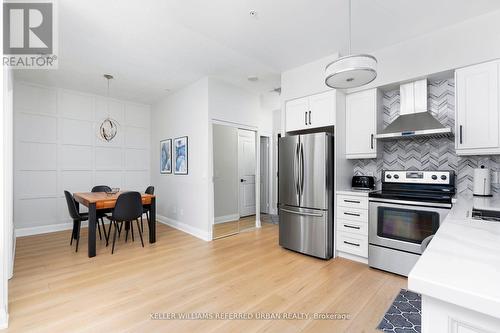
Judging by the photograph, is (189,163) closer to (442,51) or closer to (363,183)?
(363,183)

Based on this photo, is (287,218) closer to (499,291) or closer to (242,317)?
(242,317)

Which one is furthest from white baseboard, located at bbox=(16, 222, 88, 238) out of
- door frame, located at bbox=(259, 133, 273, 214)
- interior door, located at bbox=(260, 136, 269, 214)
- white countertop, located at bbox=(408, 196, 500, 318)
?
white countertop, located at bbox=(408, 196, 500, 318)

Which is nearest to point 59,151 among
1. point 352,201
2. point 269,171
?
point 269,171

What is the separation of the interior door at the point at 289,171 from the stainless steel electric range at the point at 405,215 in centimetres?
99

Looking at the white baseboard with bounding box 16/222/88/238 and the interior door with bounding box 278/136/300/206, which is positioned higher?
the interior door with bounding box 278/136/300/206

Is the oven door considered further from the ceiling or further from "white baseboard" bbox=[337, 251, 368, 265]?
the ceiling

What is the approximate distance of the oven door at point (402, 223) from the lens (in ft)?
8.36

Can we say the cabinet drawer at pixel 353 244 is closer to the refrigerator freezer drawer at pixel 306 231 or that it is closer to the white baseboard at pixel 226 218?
the refrigerator freezer drawer at pixel 306 231

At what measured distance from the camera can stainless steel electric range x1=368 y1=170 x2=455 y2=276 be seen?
8.44 feet

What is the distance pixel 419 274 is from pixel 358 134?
293cm

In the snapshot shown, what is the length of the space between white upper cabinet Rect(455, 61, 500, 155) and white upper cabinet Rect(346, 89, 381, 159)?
85cm

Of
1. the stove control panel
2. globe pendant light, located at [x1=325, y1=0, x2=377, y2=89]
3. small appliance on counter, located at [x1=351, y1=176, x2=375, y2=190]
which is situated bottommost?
small appliance on counter, located at [x1=351, y1=176, x2=375, y2=190]

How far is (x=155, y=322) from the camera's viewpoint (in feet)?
6.44

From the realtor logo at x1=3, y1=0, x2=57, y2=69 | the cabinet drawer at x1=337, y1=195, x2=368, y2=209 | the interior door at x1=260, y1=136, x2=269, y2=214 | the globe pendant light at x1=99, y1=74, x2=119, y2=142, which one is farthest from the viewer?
the interior door at x1=260, y1=136, x2=269, y2=214
